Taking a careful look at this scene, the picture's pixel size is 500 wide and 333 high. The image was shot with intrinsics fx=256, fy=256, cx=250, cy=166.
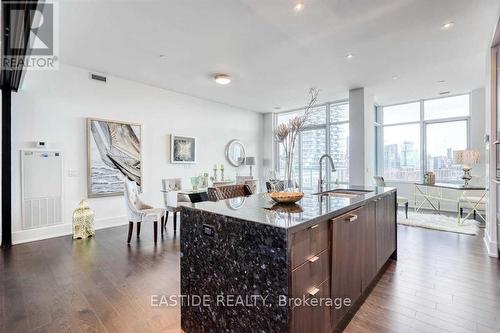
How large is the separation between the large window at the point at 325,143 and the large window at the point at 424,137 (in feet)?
4.33

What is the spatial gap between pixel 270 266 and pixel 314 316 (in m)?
0.48

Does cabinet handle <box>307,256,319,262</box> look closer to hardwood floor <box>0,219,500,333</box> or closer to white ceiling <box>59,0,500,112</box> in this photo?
hardwood floor <box>0,219,500,333</box>

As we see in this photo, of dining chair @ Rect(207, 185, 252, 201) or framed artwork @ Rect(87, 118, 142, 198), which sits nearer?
dining chair @ Rect(207, 185, 252, 201)

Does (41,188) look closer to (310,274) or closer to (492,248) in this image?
(310,274)

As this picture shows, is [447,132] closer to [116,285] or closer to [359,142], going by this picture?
[359,142]

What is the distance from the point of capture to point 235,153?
25.7ft

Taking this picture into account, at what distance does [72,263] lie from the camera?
3.18 metres

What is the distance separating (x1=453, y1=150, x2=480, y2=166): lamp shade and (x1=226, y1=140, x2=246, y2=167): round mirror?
5268mm

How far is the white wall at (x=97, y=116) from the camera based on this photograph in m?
4.14

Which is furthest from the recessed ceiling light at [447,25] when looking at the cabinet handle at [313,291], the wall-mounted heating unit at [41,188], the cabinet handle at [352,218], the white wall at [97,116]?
the wall-mounted heating unit at [41,188]

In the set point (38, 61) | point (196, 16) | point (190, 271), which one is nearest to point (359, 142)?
point (196, 16)

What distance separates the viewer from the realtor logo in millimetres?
2051

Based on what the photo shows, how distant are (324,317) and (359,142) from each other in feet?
16.1

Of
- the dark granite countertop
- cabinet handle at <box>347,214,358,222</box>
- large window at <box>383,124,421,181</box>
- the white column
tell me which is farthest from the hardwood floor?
large window at <box>383,124,421,181</box>
